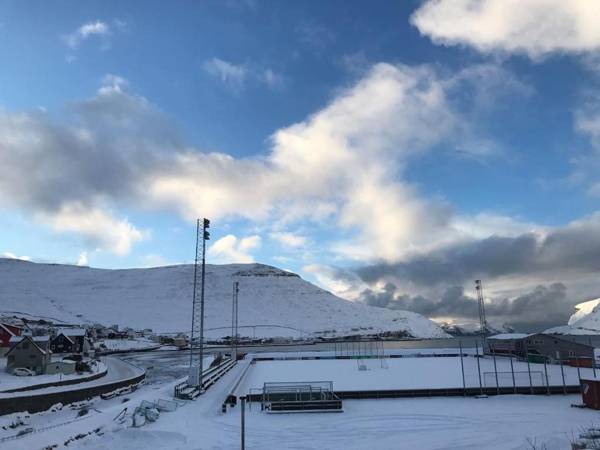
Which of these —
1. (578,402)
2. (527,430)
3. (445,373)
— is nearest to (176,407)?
(527,430)

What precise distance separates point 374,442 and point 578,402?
1619cm

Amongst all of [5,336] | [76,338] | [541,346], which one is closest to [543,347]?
[541,346]

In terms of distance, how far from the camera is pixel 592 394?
2583cm

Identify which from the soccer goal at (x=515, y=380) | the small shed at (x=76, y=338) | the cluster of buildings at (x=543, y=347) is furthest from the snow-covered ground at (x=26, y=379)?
the cluster of buildings at (x=543, y=347)

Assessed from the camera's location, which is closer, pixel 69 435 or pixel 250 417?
pixel 69 435

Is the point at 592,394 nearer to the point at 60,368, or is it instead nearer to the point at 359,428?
the point at 359,428

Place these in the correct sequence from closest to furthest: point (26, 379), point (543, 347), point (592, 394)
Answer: point (592, 394) → point (26, 379) → point (543, 347)

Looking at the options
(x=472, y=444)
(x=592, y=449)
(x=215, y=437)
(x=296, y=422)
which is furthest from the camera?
(x=296, y=422)

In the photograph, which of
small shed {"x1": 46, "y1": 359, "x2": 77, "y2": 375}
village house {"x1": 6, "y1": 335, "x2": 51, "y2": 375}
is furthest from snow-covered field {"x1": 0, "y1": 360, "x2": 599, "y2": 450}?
village house {"x1": 6, "y1": 335, "x2": 51, "y2": 375}

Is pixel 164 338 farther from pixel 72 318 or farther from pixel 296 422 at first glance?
pixel 296 422

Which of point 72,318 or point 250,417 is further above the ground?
point 72,318

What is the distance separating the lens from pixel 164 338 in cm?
14212

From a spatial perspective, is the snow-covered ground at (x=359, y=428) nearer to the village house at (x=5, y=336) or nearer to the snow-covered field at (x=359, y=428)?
the snow-covered field at (x=359, y=428)

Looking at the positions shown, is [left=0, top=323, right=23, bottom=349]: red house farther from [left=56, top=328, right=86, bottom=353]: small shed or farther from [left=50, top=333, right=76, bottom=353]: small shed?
[left=56, top=328, right=86, bottom=353]: small shed
